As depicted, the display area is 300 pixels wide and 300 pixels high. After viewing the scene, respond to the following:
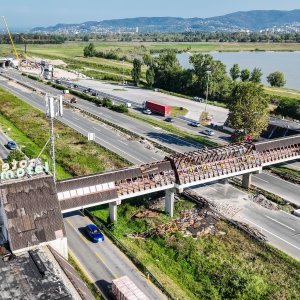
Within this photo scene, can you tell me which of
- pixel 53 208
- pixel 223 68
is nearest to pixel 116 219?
pixel 53 208

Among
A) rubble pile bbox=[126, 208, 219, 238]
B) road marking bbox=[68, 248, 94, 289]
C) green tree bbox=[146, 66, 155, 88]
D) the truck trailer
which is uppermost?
green tree bbox=[146, 66, 155, 88]

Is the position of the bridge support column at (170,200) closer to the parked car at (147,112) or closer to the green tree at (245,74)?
the parked car at (147,112)

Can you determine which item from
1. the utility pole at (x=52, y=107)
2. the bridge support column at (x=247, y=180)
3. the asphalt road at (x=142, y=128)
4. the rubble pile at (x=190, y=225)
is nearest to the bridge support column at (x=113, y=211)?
the rubble pile at (x=190, y=225)

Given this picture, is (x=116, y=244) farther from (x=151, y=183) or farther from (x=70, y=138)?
(x=70, y=138)

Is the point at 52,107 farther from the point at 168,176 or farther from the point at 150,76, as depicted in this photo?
the point at 150,76

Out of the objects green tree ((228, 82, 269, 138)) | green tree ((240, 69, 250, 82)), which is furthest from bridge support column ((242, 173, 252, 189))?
green tree ((240, 69, 250, 82))

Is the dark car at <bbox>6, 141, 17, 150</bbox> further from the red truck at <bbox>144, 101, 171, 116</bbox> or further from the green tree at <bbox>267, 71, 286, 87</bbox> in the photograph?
the green tree at <bbox>267, 71, 286, 87</bbox>

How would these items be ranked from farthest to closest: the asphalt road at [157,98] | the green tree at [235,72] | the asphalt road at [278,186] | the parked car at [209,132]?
the green tree at [235,72] < the asphalt road at [157,98] < the parked car at [209,132] < the asphalt road at [278,186]
